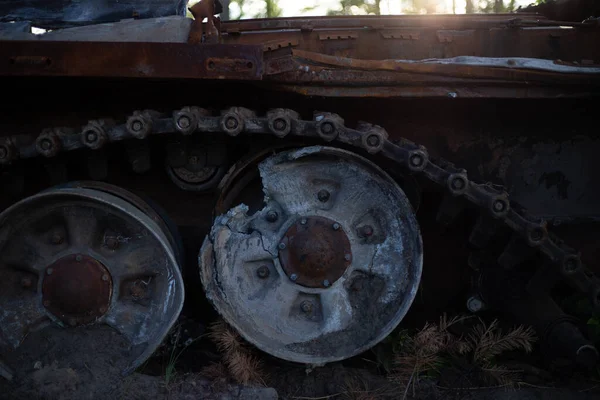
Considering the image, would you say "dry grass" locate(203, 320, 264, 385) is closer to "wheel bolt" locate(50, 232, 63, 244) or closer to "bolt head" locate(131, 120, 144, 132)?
"wheel bolt" locate(50, 232, 63, 244)

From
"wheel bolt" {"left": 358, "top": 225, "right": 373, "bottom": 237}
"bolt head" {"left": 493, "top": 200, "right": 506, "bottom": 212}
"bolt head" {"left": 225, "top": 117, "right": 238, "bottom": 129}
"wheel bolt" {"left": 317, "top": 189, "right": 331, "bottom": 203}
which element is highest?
"bolt head" {"left": 225, "top": 117, "right": 238, "bottom": 129}

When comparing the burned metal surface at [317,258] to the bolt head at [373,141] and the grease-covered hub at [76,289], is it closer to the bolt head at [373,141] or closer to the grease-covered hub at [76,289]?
the bolt head at [373,141]

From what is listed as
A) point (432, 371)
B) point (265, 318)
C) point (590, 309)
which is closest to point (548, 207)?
point (590, 309)

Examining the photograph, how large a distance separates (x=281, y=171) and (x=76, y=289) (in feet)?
3.81

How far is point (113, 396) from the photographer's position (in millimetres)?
3150

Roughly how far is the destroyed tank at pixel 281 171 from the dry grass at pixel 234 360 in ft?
0.28

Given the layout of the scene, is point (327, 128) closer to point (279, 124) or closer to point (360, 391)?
point (279, 124)

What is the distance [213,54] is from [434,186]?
1460mm

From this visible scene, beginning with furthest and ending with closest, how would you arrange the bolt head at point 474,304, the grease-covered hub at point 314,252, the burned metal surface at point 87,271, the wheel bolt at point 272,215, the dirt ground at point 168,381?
the bolt head at point 474,304
the wheel bolt at point 272,215
the grease-covered hub at point 314,252
the burned metal surface at point 87,271
the dirt ground at point 168,381

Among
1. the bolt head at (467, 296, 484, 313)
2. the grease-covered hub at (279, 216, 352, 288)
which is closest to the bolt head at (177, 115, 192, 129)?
the grease-covered hub at (279, 216, 352, 288)

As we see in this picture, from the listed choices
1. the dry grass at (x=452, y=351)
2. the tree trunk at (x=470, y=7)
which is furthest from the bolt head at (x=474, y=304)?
the tree trunk at (x=470, y=7)

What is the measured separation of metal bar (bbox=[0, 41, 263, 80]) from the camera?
3072 mm

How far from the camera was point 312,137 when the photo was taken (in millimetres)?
3416

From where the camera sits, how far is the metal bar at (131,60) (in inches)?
121
